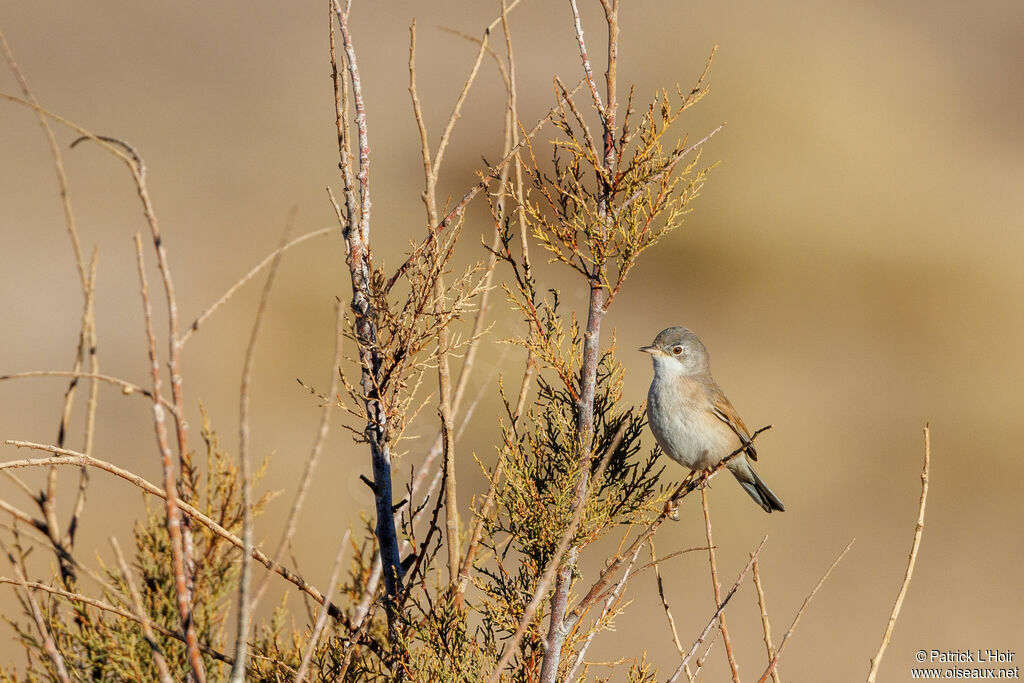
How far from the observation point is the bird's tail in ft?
15.9

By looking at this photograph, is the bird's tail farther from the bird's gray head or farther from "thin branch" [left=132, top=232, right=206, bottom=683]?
"thin branch" [left=132, top=232, right=206, bottom=683]

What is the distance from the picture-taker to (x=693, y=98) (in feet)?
9.05

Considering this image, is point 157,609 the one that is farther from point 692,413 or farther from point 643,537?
point 692,413

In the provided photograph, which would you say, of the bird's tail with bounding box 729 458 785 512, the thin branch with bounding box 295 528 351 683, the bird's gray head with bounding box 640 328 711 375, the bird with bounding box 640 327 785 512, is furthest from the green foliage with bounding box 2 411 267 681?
the bird's tail with bounding box 729 458 785 512

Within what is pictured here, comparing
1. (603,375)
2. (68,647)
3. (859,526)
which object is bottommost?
(68,647)

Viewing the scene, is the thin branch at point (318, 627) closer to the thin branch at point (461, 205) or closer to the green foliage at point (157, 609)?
the thin branch at point (461, 205)

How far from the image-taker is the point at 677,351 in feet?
15.7

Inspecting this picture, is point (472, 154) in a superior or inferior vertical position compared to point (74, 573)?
superior

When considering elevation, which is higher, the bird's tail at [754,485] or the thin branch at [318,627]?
→ the bird's tail at [754,485]

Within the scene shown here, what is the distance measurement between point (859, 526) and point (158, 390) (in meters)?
12.3

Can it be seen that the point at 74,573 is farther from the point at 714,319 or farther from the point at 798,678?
the point at 714,319

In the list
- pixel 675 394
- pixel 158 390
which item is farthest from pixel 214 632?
pixel 675 394

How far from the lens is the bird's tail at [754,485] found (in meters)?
4.86

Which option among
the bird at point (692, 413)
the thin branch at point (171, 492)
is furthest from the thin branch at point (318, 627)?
the bird at point (692, 413)
